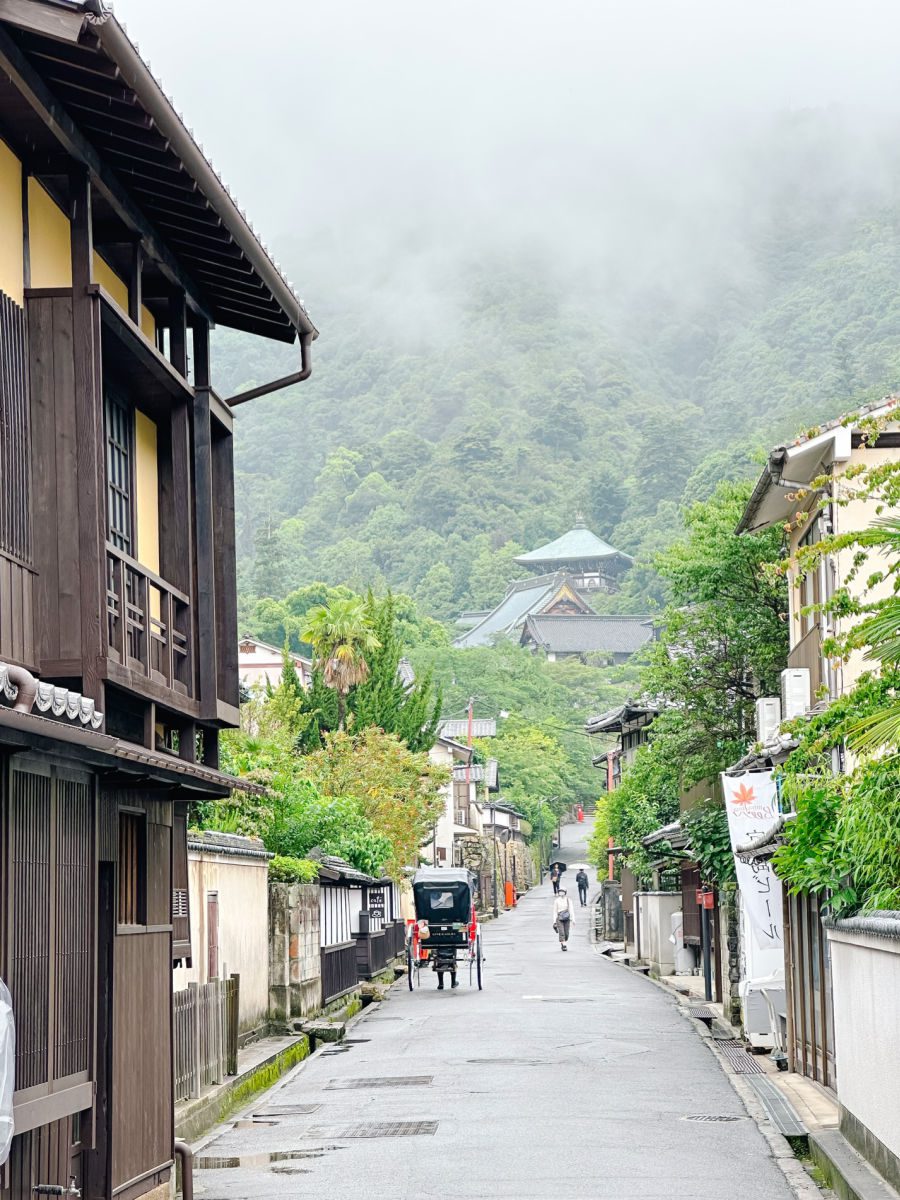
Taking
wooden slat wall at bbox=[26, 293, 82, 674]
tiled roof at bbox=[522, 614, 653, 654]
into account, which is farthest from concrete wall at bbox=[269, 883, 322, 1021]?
tiled roof at bbox=[522, 614, 653, 654]

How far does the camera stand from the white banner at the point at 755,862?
21328 millimetres

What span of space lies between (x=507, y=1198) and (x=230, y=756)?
2156 centimetres

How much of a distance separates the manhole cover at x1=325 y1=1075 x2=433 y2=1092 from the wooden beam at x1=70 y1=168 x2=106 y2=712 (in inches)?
447

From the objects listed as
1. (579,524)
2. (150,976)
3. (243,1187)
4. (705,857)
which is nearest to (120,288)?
(150,976)

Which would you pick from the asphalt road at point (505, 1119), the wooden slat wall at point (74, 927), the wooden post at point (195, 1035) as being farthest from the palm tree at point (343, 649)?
the wooden slat wall at point (74, 927)

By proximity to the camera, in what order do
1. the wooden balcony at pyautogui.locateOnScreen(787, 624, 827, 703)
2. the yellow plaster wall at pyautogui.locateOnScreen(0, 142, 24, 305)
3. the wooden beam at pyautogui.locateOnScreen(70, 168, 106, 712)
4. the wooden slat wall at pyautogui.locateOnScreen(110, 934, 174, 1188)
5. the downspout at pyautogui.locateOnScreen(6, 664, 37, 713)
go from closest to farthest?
the downspout at pyautogui.locateOnScreen(6, 664, 37, 713), the yellow plaster wall at pyautogui.locateOnScreen(0, 142, 24, 305), the wooden beam at pyautogui.locateOnScreen(70, 168, 106, 712), the wooden slat wall at pyautogui.locateOnScreen(110, 934, 174, 1188), the wooden balcony at pyautogui.locateOnScreen(787, 624, 827, 703)

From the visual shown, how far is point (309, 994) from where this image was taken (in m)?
28.2

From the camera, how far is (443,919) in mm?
39312

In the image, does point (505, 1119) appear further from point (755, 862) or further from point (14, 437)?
point (14, 437)

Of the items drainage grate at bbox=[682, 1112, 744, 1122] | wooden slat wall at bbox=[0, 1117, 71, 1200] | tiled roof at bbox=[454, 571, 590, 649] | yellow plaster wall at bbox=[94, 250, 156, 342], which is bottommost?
drainage grate at bbox=[682, 1112, 744, 1122]

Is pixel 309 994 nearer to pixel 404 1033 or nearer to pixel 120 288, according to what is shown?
pixel 404 1033

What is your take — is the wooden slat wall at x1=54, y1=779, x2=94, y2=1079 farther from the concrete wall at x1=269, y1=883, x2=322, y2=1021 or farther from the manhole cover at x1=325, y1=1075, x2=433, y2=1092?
the concrete wall at x1=269, y1=883, x2=322, y2=1021

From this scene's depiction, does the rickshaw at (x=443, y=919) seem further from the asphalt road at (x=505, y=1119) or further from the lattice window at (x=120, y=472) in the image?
the lattice window at (x=120, y=472)

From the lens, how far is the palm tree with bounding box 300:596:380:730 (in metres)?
55.4
